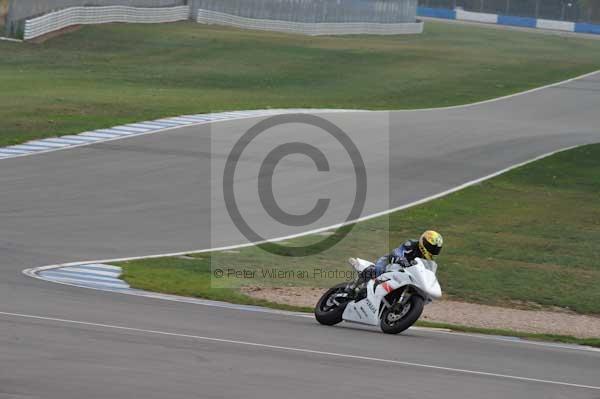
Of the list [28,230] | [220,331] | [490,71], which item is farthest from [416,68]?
[220,331]

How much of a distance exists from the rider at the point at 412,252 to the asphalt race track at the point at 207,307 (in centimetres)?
95

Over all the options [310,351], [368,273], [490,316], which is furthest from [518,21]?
[310,351]

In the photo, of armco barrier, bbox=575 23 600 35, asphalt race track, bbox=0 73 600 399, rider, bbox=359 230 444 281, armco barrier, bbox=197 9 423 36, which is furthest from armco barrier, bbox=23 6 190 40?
armco barrier, bbox=575 23 600 35

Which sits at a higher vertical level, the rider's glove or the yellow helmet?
the yellow helmet

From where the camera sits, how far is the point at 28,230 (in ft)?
71.1

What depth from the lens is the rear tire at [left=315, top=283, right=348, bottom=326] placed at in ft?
50.6

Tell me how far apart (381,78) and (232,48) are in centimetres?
899

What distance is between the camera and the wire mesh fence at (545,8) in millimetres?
111375

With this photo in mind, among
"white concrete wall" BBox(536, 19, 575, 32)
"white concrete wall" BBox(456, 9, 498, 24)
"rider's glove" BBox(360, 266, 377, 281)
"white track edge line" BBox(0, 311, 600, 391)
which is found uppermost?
"white concrete wall" BBox(456, 9, 498, 24)

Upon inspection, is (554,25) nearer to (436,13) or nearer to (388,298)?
(436,13)

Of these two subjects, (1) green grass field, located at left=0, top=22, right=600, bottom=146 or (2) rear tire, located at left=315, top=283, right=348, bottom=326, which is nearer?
(2) rear tire, located at left=315, top=283, right=348, bottom=326

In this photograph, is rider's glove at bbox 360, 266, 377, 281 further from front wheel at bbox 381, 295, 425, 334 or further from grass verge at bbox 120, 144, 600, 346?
grass verge at bbox 120, 144, 600, 346

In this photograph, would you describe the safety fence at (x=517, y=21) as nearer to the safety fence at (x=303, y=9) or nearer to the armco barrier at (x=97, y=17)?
the safety fence at (x=303, y=9)

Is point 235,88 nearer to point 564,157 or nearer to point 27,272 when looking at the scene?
point 564,157
